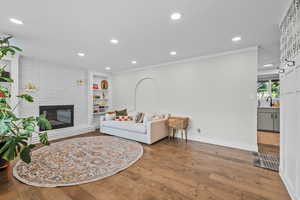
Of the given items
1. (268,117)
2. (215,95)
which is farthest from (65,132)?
(268,117)

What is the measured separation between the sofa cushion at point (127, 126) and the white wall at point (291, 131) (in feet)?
9.05

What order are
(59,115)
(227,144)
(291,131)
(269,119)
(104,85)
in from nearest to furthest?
(291,131) → (227,144) → (269,119) → (59,115) → (104,85)

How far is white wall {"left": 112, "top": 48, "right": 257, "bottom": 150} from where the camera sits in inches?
125

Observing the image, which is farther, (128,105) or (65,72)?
(128,105)

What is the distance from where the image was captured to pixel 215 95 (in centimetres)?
361

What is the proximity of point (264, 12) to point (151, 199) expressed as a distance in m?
3.03

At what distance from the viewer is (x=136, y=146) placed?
3375mm

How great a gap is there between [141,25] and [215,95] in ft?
8.90

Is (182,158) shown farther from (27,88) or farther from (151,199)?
(27,88)

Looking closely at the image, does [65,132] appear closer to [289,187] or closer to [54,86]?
[54,86]

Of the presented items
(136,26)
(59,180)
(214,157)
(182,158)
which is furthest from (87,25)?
(214,157)

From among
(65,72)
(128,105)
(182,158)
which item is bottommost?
(182,158)

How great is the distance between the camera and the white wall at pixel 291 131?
147 centimetres

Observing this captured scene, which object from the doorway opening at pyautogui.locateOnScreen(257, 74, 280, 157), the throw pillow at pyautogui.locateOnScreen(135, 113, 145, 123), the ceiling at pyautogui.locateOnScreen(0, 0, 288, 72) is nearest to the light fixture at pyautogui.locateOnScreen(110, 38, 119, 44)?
the ceiling at pyautogui.locateOnScreen(0, 0, 288, 72)
